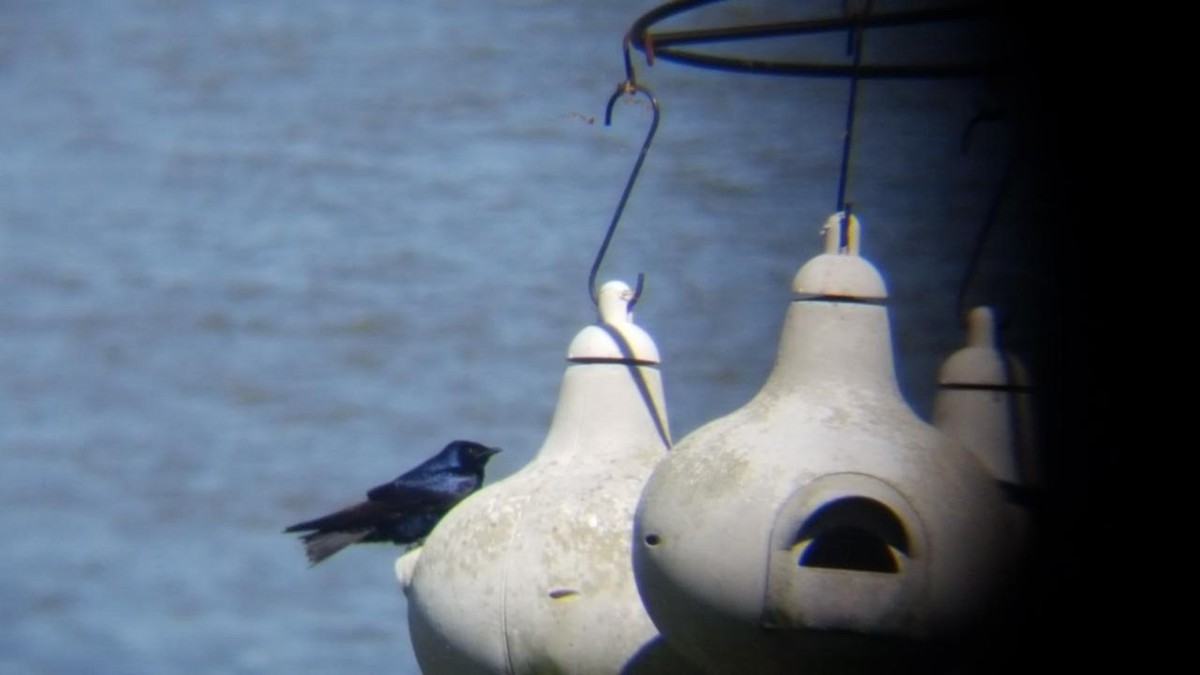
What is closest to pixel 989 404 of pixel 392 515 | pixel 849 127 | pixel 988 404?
pixel 988 404

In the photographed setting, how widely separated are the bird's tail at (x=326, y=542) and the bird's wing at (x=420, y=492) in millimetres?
70

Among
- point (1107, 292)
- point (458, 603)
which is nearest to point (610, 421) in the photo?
point (458, 603)

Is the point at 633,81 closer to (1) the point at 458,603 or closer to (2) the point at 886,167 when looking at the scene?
(1) the point at 458,603

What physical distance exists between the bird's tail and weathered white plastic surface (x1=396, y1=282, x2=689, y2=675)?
132cm

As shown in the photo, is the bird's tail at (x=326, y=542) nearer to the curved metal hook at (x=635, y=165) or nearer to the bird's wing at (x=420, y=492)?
the bird's wing at (x=420, y=492)

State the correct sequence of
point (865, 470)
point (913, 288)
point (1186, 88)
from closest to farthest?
point (865, 470) < point (1186, 88) < point (913, 288)

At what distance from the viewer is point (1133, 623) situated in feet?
5.33

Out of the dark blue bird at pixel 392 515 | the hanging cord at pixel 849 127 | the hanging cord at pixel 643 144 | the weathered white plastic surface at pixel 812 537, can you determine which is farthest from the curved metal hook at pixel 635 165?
the dark blue bird at pixel 392 515

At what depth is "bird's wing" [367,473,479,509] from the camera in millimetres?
3064

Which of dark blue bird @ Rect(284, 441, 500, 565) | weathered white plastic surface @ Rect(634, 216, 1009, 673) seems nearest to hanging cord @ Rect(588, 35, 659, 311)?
weathered white plastic surface @ Rect(634, 216, 1009, 673)

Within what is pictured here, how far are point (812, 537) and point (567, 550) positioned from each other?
35cm

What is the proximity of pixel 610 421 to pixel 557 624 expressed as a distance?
9.0 inches

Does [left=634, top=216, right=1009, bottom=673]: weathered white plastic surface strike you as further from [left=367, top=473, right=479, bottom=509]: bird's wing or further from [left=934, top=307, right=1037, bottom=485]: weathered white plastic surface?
[left=367, top=473, right=479, bottom=509]: bird's wing

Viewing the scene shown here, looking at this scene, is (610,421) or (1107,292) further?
(610,421)
